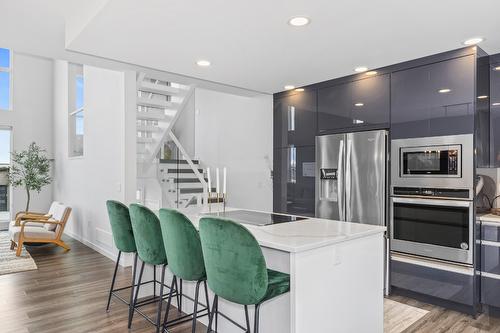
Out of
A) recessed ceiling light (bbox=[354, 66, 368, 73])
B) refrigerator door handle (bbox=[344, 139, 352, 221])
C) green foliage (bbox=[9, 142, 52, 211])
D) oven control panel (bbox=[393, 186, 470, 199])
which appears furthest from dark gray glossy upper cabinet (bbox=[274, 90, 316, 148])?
green foliage (bbox=[9, 142, 52, 211])

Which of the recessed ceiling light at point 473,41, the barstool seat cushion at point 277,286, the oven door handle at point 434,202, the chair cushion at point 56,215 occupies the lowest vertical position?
the chair cushion at point 56,215

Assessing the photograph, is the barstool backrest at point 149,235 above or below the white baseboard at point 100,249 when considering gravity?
above

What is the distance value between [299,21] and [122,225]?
2.32 m

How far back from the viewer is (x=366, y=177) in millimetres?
3883

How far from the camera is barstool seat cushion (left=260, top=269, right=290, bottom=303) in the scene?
1.94 m

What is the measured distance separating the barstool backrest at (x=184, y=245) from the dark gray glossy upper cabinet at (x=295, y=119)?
107 inches

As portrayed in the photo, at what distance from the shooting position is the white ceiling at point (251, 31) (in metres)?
2.44

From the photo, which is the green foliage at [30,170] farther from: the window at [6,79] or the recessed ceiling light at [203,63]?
the recessed ceiling light at [203,63]

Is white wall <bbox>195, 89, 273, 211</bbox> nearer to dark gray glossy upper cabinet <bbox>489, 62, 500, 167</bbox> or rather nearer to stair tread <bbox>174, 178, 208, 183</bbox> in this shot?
stair tread <bbox>174, 178, 208, 183</bbox>

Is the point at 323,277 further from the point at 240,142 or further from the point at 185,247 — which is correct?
the point at 240,142

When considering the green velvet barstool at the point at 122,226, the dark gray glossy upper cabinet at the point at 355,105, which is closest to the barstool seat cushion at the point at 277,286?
the green velvet barstool at the point at 122,226

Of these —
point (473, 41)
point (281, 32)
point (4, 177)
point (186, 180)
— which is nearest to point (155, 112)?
point (186, 180)

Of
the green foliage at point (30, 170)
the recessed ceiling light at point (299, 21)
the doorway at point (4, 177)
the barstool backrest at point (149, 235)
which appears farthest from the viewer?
the doorway at point (4, 177)

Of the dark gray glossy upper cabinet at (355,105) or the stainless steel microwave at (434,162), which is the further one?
the dark gray glossy upper cabinet at (355,105)
